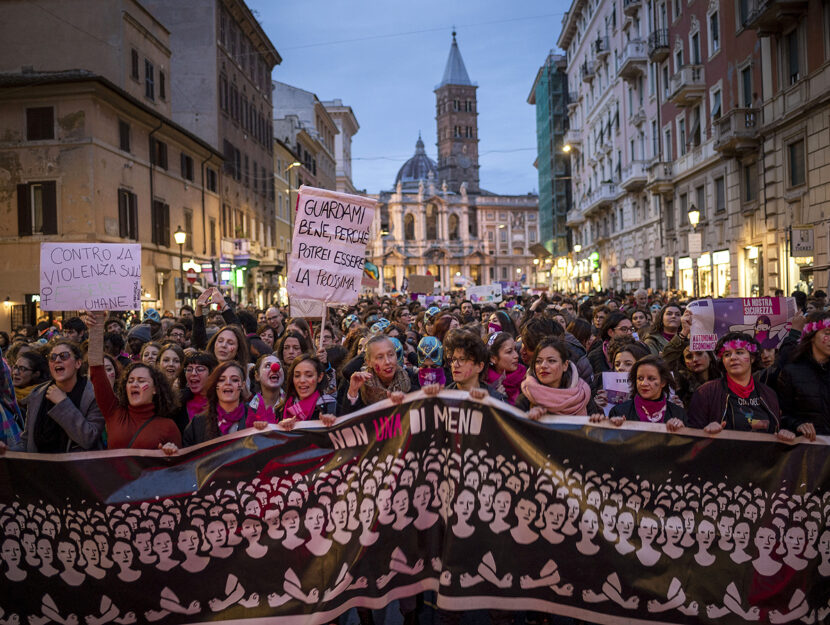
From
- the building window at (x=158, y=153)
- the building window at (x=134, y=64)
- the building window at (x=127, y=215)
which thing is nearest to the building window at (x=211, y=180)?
the building window at (x=158, y=153)

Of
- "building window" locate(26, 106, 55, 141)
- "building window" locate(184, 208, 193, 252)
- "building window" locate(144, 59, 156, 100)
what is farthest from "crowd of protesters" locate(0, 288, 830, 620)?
"building window" locate(184, 208, 193, 252)

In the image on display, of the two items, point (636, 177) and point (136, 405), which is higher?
point (636, 177)

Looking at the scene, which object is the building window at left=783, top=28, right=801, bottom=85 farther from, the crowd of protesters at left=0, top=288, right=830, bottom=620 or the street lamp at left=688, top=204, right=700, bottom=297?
the crowd of protesters at left=0, top=288, right=830, bottom=620

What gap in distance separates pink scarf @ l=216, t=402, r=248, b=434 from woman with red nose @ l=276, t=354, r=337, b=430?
263mm

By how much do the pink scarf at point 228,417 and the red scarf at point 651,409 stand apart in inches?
97.7

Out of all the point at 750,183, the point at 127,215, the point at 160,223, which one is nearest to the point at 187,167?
the point at 160,223

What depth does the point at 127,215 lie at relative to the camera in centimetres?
2594

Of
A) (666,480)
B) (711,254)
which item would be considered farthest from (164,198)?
(666,480)

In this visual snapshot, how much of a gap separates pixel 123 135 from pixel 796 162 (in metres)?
20.3

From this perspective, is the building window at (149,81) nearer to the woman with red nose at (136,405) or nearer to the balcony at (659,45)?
the balcony at (659,45)

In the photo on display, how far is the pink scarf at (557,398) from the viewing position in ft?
14.9

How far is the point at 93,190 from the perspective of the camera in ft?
78.2

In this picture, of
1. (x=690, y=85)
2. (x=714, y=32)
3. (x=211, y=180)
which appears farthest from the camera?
(x=211, y=180)

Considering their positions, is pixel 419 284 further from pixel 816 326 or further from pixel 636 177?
pixel 816 326
